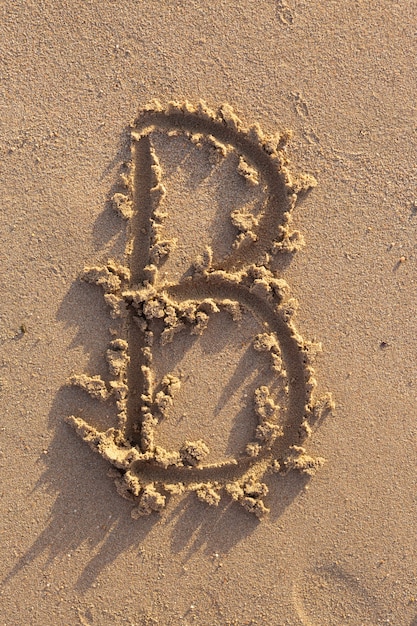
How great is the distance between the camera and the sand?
3141mm

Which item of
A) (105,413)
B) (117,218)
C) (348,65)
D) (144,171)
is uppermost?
(348,65)

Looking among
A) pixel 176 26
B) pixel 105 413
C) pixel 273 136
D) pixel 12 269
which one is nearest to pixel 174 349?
pixel 105 413

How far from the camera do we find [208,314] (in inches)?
124

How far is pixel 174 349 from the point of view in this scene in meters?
3.18

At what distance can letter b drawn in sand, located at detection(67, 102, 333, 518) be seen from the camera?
3119mm

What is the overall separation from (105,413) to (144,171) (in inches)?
64.6

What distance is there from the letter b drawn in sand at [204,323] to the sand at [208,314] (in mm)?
15

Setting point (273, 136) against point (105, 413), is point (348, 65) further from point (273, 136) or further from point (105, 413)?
point (105, 413)

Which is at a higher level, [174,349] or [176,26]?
[176,26]

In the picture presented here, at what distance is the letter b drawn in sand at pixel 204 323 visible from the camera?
312cm

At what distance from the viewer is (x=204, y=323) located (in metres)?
3.14

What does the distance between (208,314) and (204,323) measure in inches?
2.7

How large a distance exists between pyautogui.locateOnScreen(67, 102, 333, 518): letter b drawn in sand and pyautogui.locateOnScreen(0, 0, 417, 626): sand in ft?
0.05

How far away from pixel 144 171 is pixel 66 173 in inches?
20.5
